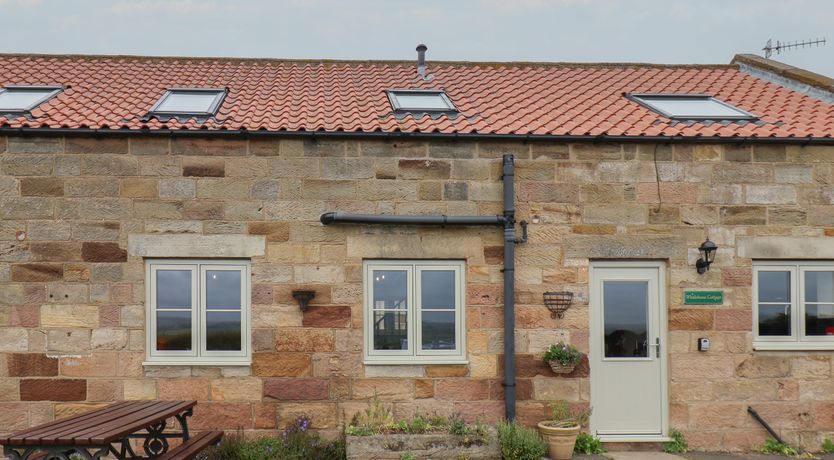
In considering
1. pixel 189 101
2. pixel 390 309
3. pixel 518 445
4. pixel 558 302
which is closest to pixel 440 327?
pixel 390 309

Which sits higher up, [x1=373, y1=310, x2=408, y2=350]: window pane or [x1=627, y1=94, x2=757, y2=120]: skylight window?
[x1=627, y1=94, x2=757, y2=120]: skylight window

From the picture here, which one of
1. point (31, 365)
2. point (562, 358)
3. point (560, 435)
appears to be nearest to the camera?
point (560, 435)

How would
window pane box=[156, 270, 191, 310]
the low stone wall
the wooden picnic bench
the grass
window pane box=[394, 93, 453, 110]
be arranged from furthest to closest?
window pane box=[394, 93, 453, 110] → window pane box=[156, 270, 191, 310] → the grass → the low stone wall → the wooden picnic bench

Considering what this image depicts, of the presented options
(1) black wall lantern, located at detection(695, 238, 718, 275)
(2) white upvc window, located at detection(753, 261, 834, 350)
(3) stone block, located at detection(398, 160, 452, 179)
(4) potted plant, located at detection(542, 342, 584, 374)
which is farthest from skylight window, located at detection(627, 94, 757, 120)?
→ (4) potted plant, located at detection(542, 342, 584, 374)

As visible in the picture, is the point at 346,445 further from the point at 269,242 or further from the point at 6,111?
the point at 6,111

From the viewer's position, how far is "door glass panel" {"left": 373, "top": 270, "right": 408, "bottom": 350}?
7.38m

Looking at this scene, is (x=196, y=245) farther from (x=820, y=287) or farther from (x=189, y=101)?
(x=820, y=287)

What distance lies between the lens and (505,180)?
24.0 ft

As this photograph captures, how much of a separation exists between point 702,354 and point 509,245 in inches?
102

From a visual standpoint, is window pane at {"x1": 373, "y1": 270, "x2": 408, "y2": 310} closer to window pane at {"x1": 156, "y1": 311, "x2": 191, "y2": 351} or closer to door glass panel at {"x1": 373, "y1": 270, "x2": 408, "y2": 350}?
door glass panel at {"x1": 373, "y1": 270, "x2": 408, "y2": 350}

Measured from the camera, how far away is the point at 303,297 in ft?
23.5

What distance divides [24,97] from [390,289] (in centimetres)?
546

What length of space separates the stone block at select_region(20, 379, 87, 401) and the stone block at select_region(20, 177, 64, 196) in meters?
2.05

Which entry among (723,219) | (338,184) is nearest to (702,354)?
(723,219)
